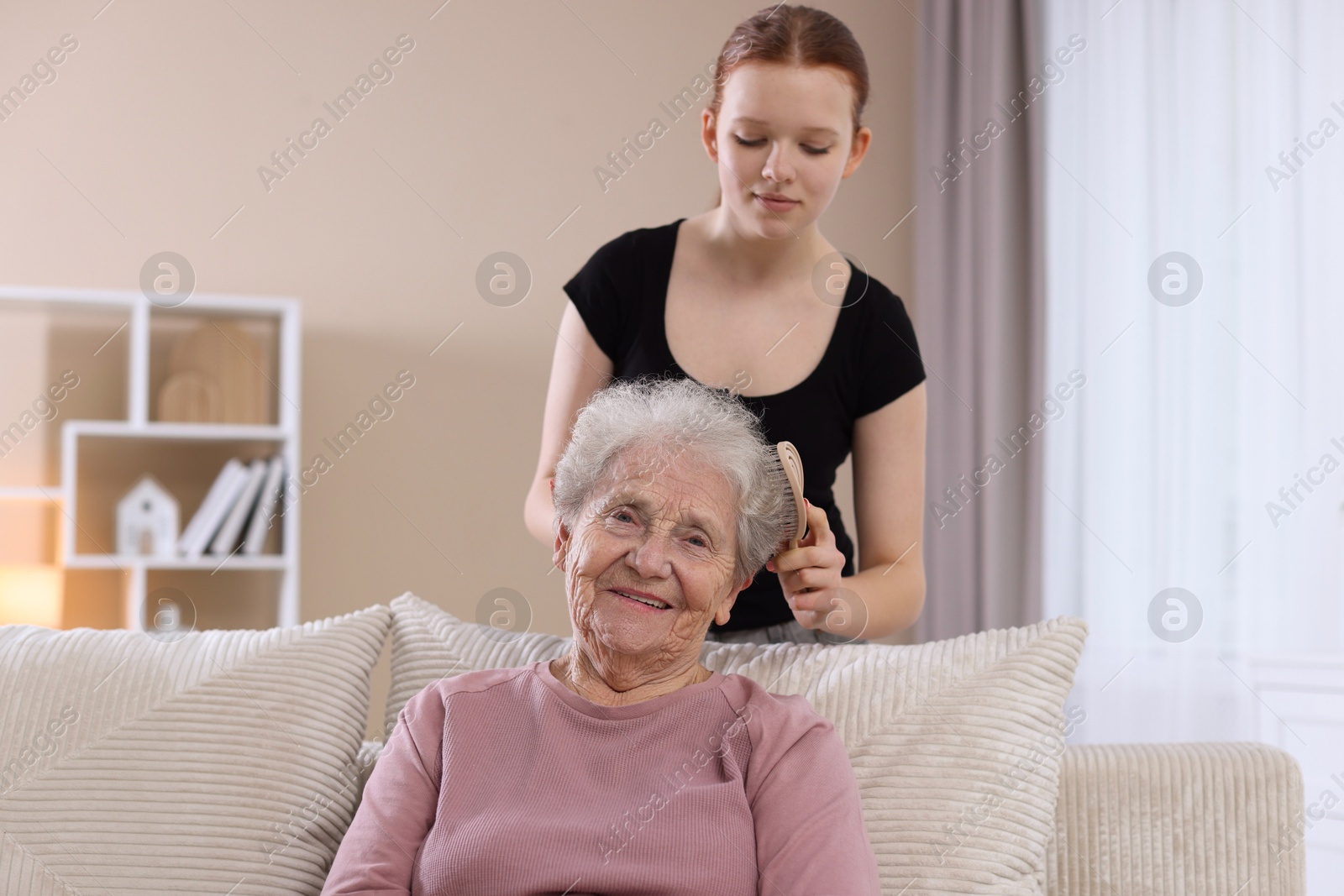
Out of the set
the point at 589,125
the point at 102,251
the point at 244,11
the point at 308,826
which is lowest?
the point at 308,826

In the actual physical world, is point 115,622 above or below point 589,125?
below

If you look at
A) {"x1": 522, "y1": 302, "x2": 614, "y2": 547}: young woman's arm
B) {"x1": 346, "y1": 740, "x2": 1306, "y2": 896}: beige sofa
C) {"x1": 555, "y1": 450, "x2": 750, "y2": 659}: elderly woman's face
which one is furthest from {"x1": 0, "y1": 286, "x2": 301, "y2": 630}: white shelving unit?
{"x1": 346, "y1": 740, "x2": 1306, "y2": 896}: beige sofa

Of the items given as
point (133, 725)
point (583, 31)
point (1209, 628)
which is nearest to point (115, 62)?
point (583, 31)

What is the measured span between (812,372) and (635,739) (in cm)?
62

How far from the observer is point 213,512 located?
3.03 meters

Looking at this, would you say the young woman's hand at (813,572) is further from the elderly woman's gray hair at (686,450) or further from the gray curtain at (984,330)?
the gray curtain at (984,330)

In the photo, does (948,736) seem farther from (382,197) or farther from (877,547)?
(382,197)

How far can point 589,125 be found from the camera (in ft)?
12.0

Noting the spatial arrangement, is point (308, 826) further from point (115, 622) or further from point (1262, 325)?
point (1262, 325)

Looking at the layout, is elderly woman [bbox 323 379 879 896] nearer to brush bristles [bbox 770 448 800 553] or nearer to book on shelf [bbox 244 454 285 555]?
brush bristles [bbox 770 448 800 553]

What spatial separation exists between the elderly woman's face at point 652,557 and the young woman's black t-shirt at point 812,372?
0.29 metres

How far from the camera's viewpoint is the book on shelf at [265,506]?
10.0 feet

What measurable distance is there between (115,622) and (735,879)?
2512 millimetres

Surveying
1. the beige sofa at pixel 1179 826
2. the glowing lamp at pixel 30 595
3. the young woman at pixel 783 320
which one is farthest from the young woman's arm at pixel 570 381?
the glowing lamp at pixel 30 595
